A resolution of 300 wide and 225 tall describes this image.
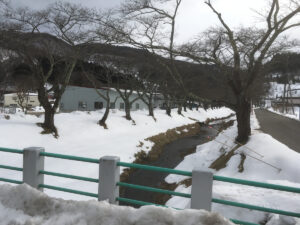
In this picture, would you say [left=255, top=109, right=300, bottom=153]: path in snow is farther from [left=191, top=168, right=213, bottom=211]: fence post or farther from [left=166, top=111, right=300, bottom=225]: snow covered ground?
[left=191, top=168, right=213, bottom=211]: fence post

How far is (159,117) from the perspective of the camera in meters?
33.0

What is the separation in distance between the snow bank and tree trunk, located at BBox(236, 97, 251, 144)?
32.4 feet

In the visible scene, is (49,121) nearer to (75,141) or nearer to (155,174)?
(75,141)

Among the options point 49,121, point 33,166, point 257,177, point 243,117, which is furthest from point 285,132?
point 49,121

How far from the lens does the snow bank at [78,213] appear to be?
3000 millimetres

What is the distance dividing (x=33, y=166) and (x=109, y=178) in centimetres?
167

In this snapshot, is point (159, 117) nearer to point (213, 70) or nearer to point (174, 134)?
point (174, 134)

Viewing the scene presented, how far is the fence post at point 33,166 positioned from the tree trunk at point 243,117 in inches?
397

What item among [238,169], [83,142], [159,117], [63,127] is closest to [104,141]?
[83,142]

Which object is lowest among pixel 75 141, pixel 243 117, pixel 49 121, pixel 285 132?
pixel 75 141

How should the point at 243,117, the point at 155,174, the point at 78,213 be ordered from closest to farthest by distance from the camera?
the point at 78,213, the point at 243,117, the point at 155,174

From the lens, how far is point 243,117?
12.1 m

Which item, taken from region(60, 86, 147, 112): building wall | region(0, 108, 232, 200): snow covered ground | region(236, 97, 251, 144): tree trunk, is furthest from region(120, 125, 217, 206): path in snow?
region(60, 86, 147, 112): building wall

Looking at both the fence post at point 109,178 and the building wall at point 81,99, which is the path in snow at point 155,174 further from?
the building wall at point 81,99
